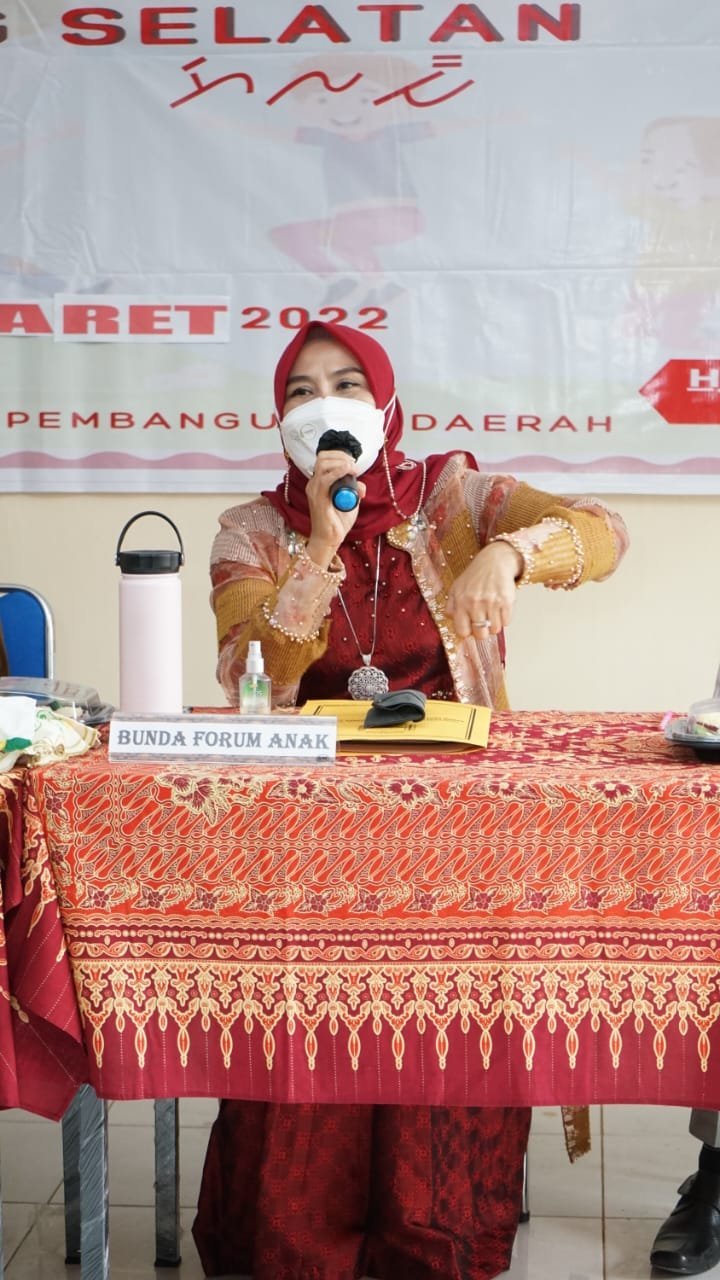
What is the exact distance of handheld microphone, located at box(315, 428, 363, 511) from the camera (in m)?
1.65

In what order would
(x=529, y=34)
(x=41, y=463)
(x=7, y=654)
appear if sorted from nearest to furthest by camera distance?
(x=7, y=654)
(x=529, y=34)
(x=41, y=463)

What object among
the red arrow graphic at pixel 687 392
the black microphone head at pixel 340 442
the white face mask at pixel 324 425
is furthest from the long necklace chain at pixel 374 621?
the red arrow graphic at pixel 687 392

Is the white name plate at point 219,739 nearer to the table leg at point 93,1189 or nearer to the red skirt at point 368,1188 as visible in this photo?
the table leg at point 93,1189

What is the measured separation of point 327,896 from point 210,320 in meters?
2.15

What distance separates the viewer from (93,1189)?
1.45 m

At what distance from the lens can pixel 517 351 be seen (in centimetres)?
316

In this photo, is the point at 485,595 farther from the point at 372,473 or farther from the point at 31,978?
the point at 31,978

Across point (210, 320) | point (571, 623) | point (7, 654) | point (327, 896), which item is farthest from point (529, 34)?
point (327, 896)

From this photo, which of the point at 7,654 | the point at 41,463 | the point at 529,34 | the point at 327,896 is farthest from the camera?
the point at 41,463

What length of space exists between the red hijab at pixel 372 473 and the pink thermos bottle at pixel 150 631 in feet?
1.74

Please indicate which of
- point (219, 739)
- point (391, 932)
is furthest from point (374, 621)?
point (391, 932)

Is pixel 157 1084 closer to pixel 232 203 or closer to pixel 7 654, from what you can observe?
pixel 7 654

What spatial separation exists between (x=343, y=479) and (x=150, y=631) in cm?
35

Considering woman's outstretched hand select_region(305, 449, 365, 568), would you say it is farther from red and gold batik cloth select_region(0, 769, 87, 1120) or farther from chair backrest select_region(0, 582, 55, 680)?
chair backrest select_region(0, 582, 55, 680)
